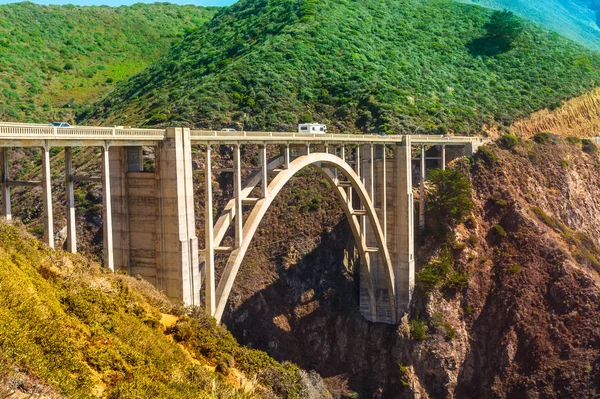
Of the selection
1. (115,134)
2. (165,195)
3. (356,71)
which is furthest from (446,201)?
(115,134)

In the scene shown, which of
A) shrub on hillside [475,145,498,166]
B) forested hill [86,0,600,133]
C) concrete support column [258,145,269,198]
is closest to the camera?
concrete support column [258,145,269,198]

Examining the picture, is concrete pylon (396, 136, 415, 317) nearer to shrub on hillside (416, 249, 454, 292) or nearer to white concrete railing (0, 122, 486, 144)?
shrub on hillside (416, 249, 454, 292)

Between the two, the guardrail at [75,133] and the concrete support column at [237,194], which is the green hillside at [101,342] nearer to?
the guardrail at [75,133]

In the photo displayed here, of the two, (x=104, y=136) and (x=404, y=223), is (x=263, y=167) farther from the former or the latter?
(x=404, y=223)

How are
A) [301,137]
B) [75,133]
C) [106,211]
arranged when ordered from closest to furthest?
[75,133], [106,211], [301,137]

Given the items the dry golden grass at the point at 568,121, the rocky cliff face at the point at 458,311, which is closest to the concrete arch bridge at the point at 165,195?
the rocky cliff face at the point at 458,311

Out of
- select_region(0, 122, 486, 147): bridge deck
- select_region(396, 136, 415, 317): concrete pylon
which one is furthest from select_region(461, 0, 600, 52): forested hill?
select_region(0, 122, 486, 147): bridge deck
